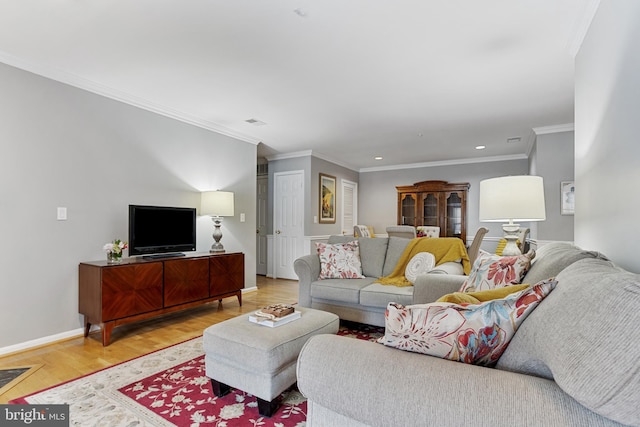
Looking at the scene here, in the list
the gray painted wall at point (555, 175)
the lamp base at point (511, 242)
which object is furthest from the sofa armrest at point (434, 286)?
the gray painted wall at point (555, 175)

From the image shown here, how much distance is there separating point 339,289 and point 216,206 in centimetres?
196

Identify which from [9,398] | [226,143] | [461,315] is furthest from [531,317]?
[226,143]

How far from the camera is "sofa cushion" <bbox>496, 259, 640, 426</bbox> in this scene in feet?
2.08

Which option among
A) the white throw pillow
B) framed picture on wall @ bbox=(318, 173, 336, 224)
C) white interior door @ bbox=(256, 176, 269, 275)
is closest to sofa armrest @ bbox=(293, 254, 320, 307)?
the white throw pillow

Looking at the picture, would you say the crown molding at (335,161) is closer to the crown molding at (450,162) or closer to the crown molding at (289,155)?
the crown molding at (289,155)

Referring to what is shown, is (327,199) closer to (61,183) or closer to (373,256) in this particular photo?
(373,256)

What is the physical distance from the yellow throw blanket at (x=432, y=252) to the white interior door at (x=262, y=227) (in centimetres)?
365

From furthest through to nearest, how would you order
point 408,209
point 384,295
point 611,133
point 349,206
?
1. point 349,206
2. point 408,209
3. point 384,295
4. point 611,133

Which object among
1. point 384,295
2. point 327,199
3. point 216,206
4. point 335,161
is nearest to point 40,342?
Answer: point 216,206

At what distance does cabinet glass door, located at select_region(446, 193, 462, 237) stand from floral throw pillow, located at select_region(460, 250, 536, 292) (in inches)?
194

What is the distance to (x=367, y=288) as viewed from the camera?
119 inches

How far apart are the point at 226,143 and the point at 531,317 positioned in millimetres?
4391

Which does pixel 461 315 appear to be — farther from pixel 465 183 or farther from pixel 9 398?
pixel 465 183

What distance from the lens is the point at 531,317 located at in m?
0.95
